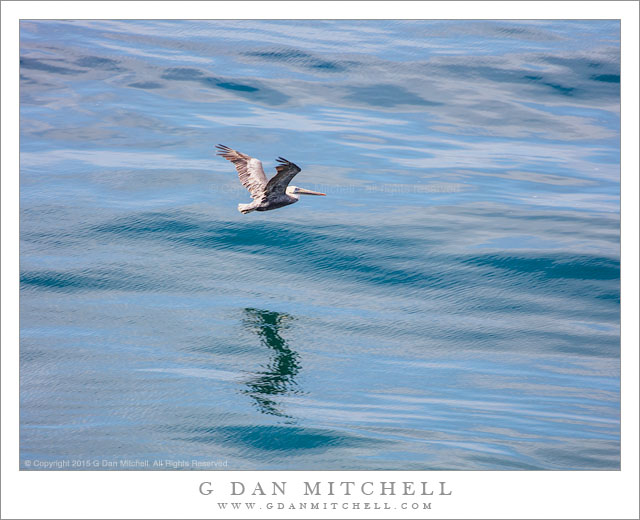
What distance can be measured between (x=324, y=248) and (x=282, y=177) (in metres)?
4.68

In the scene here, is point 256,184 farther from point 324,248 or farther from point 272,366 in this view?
point 324,248

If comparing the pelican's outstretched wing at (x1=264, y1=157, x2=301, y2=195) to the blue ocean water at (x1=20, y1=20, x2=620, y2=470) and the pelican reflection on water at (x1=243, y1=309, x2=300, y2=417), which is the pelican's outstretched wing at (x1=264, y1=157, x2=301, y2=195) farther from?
the blue ocean water at (x1=20, y1=20, x2=620, y2=470)

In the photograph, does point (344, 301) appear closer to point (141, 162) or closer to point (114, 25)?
point (141, 162)

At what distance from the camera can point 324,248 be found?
1823 cm

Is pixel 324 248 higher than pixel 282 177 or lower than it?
lower

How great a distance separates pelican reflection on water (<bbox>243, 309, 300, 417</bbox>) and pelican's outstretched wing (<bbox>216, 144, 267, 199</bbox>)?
8.24 feet

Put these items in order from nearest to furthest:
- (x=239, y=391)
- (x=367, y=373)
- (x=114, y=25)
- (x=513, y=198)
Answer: (x=239, y=391), (x=367, y=373), (x=513, y=198), (x=114, y=25)

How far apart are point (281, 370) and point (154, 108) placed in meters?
12.1

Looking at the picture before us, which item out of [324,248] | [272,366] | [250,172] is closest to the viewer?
[272,366]

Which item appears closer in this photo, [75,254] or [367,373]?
[367,373]

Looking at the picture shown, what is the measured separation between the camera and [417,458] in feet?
39.2

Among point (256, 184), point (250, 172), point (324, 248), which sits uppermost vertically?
point (250, 172)

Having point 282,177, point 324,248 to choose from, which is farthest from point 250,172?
point 324,248

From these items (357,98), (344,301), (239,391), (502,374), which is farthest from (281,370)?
(357,98)
